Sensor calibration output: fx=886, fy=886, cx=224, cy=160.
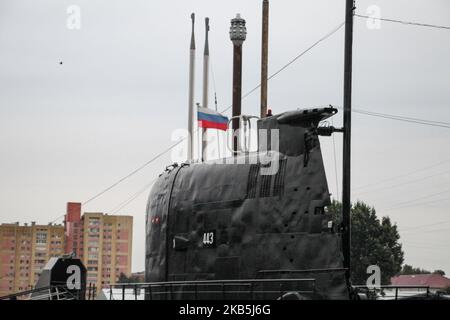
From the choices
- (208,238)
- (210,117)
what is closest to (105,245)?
(210,117)

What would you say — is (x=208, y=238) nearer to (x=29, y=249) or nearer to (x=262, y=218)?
(x=262, y=218)

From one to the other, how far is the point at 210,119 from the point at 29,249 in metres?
132

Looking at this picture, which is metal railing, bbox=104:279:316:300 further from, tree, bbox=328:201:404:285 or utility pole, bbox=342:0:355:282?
tree, bbox=328:201:404:285

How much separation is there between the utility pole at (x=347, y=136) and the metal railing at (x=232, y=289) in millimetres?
1047

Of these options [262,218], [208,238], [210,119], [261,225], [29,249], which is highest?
[210,119]

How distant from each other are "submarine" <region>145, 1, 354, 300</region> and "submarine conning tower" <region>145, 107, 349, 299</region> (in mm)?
20

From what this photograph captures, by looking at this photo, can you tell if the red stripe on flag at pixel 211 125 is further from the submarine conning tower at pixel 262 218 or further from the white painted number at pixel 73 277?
the white painted number at pixel 73 277

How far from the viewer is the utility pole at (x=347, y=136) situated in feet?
57.8

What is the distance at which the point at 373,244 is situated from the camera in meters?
76.8

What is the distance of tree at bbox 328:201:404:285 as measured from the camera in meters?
74.1

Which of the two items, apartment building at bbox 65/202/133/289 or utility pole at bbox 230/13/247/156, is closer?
utility pole at bbox 230/13/247/156

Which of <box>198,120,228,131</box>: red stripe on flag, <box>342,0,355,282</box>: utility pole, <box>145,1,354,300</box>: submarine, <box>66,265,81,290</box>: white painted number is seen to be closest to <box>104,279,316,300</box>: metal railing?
<box>145,1,354,300</box>: submarine

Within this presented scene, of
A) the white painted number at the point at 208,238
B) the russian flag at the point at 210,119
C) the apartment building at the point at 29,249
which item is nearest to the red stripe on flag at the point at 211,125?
the russian flag at the point at 210,119

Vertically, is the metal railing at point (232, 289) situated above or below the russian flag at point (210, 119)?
below
